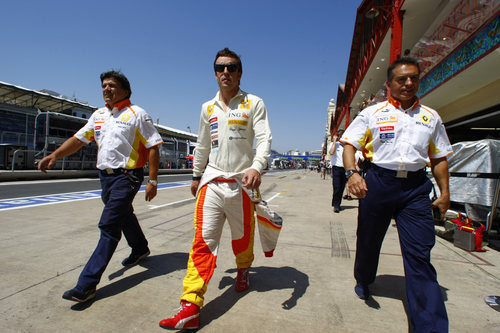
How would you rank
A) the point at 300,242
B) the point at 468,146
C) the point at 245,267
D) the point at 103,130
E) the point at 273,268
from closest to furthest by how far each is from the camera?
the point at 245,267 < the point at 103,130 < the point at 273,268 < the point at 300,242 < the point at 468,146

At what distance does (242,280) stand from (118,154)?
1.57 meters

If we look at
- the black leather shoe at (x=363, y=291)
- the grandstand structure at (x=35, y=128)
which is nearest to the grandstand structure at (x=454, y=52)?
the black leather shoe at (x=363, y=291)

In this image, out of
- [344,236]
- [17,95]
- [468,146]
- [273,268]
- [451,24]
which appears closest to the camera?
[273,268]

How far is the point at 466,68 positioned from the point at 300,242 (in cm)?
774

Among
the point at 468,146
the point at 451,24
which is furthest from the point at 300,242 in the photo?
the point at 451,24

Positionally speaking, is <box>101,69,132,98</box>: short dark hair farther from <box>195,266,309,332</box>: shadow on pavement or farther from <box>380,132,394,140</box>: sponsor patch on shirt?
<box>380,132,394,140</box>: sponsor patch on shirt

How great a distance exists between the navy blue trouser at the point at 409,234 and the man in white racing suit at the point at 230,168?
733 mm

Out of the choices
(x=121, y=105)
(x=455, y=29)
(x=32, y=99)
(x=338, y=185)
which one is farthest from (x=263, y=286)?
(x=32, y=99)

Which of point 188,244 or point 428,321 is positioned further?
point 188,244

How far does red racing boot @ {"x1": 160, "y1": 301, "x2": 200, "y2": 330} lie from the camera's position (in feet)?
5.79

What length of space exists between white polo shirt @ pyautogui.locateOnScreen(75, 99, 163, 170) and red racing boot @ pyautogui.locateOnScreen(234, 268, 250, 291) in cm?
137

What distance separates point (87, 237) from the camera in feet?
12.4

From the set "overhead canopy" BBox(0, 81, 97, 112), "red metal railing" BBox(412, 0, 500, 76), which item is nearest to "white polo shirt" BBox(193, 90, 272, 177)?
"red metal railing" BBox(412, 0, 500, 76)

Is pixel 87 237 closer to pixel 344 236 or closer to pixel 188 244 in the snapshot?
pixel 188 244
